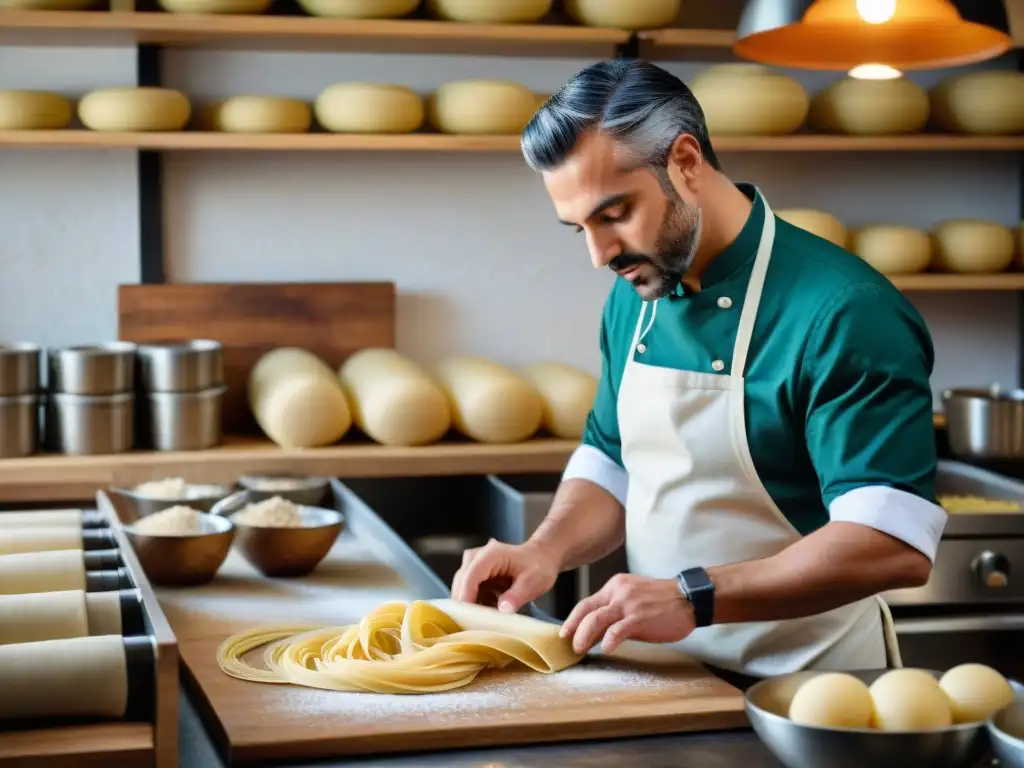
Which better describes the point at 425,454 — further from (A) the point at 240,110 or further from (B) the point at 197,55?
(B) the point at 197,55

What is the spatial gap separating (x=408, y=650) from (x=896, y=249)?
2.54 meters

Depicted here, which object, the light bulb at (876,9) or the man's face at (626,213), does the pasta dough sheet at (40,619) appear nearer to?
the man's face at (626,213)

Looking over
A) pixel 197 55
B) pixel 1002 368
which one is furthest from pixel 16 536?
pixel 1002 368

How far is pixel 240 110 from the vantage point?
11.3ft

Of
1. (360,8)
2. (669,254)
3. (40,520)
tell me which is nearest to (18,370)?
(40,520)

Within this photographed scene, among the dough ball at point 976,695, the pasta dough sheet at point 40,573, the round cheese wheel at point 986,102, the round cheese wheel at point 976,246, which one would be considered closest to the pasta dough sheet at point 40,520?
the pasta dough sheet at point 40,573

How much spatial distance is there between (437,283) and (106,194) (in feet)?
3.20

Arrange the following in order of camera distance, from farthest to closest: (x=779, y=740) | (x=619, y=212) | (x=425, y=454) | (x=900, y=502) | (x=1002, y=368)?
(x=1002, y=368) → (x=425, y=454) → (x=619, y=212) → (x=900, y=502) → (x=779, y=740)

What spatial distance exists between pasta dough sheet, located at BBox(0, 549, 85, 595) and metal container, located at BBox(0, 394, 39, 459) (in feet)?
4.60

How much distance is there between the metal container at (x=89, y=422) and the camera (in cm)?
319

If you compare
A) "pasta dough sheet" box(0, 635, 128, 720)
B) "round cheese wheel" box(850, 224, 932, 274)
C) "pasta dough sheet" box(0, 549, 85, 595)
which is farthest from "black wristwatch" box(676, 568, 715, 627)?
"round cheese wheel" box(850, 224, 932, 274)

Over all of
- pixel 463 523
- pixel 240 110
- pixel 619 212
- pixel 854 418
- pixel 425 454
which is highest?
pixel 240 110

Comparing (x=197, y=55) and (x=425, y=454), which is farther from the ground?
(x=197, y=55)

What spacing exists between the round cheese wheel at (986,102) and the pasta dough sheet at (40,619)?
10.1 feet
